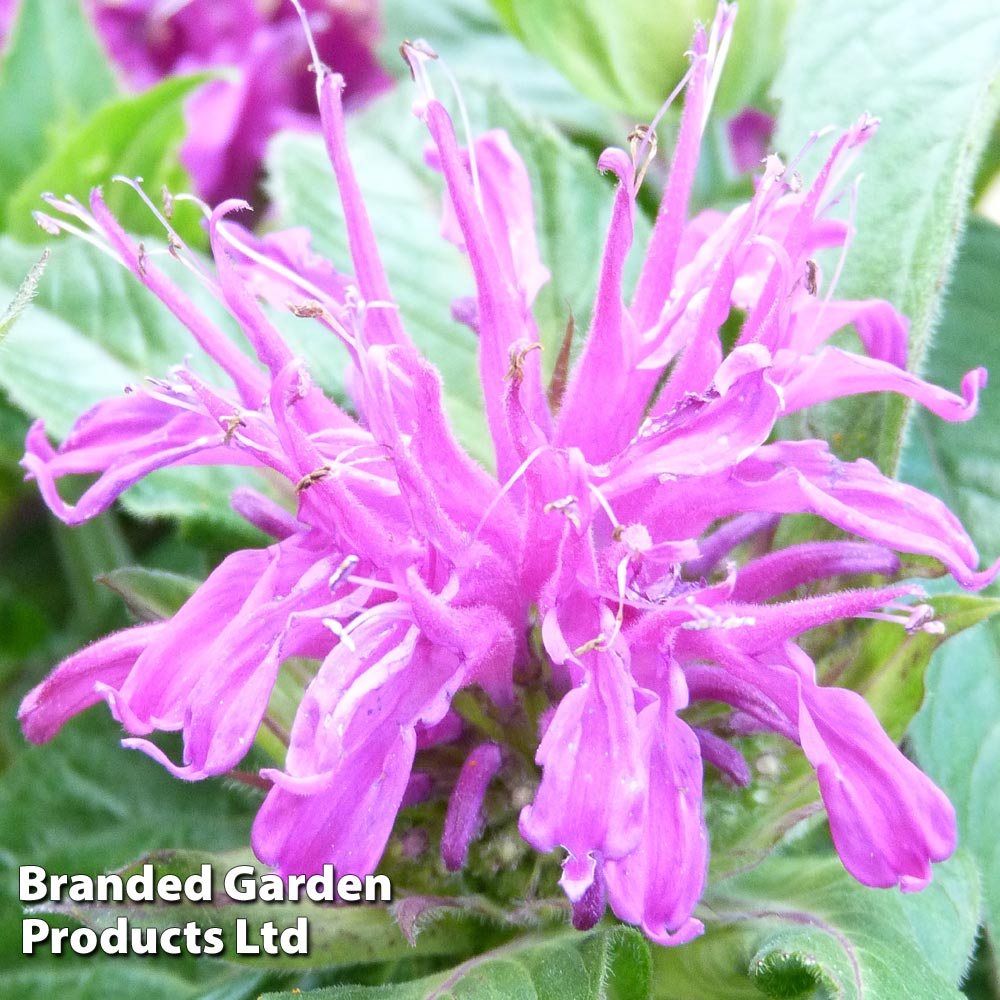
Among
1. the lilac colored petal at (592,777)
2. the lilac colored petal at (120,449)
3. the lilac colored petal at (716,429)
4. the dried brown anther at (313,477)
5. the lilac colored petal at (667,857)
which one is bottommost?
the lilac colored petal at (667,857)

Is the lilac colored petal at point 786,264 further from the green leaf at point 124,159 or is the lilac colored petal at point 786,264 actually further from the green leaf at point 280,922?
the green leaf at point 124,159

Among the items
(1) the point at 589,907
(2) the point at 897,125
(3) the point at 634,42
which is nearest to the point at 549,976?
(1) the point at 589,907

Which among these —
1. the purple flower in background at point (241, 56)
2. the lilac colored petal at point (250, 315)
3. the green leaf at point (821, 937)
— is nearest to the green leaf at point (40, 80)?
the purple flower in background at point (241, 56)

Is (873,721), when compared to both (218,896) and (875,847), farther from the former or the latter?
(218,896)

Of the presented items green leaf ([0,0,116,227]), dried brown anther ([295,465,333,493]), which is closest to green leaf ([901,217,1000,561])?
dried brown anther ([295,465,333,493])

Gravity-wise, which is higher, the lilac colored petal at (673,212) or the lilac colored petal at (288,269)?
the lilac colored petal at (673,212)

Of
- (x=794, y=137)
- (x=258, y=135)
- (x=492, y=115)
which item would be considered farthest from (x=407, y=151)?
(x=258, y=135)
